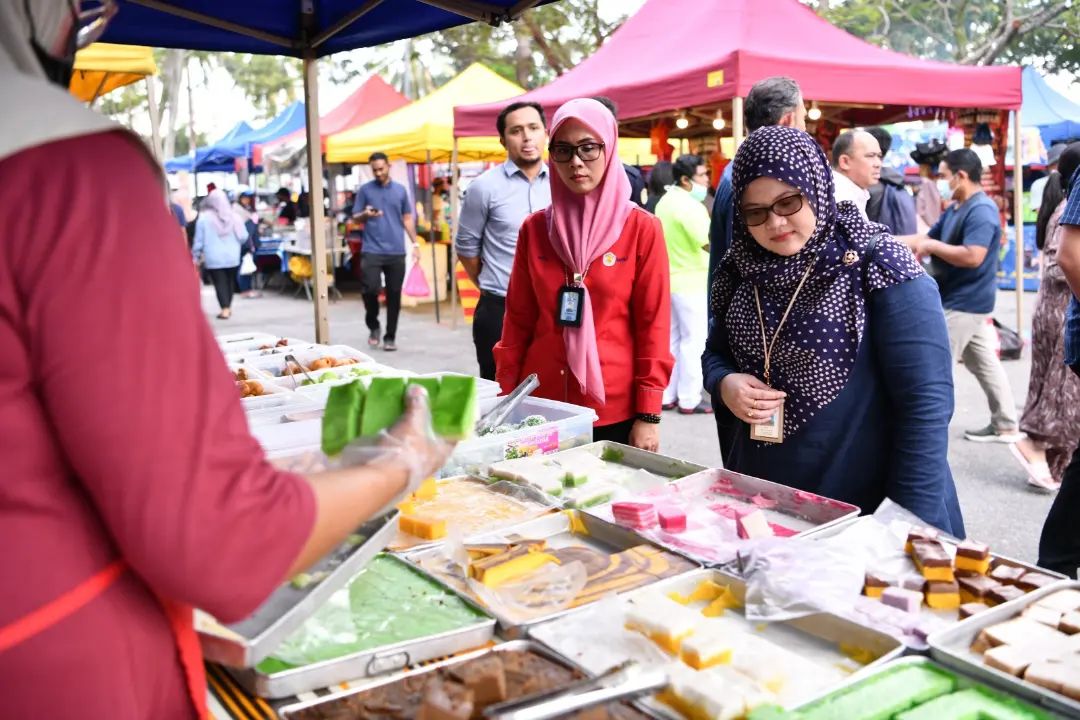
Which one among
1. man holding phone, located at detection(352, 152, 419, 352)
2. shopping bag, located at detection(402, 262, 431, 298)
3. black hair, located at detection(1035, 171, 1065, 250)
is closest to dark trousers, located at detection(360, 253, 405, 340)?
man holding phone, located at detection(352, 152, 419, 352)

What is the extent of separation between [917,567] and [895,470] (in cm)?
52

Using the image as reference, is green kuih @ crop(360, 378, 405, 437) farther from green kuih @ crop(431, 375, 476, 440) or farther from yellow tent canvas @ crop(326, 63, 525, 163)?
yellow tent canvas @ crop(326, 63, 525, 163)

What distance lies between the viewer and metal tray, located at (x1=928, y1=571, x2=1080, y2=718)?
4.07 ft

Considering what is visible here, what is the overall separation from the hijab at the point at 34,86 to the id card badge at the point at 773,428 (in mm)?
1775

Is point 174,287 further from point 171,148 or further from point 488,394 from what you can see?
point 171,148

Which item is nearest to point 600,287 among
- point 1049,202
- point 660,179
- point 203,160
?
point 1049,202

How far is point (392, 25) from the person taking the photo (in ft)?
11.5

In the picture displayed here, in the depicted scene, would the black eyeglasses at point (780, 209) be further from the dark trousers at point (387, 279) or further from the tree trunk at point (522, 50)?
the tree trunk at point (522, 50)

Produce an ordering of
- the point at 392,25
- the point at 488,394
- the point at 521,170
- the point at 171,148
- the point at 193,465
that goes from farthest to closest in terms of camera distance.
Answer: the point at 171,148 → the point at 521,170 → the point at 392,25 → the point at 488,394 → the point at 193,465

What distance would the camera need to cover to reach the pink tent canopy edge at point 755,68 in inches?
250

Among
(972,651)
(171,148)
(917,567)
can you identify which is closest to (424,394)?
(972,651)

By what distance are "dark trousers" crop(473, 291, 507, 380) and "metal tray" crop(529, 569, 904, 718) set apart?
10.9 ft

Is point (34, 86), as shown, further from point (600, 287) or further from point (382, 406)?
point (600, 287)

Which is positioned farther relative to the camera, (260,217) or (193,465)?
(260,217)
